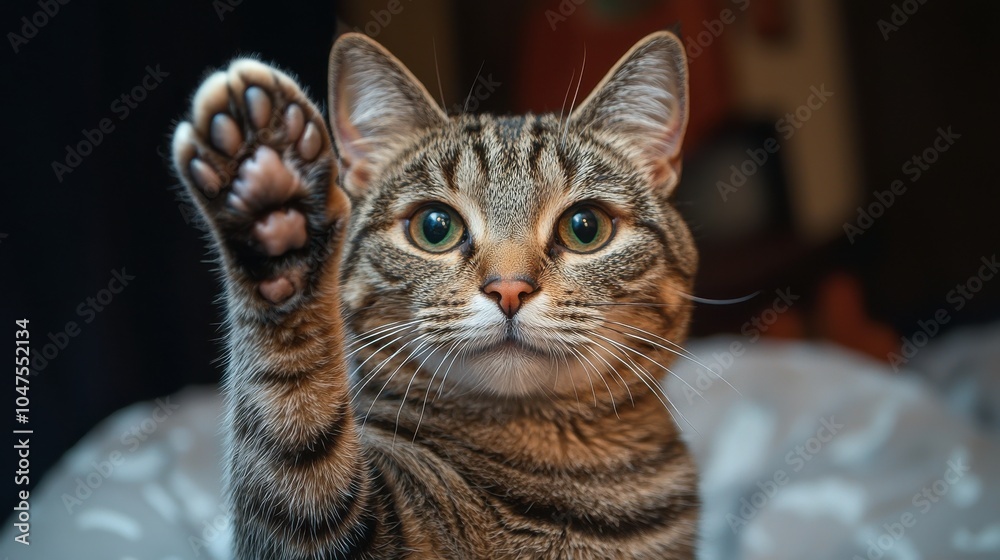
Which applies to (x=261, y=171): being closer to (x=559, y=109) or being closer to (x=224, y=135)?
(x=224, y=135)

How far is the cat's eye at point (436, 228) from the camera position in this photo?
28.2 inches

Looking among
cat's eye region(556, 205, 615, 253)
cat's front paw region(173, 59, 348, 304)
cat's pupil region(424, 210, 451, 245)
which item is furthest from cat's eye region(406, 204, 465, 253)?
cat's front paw region(173, 59, 348, 304)

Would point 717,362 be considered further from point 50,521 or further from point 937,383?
point 50,521

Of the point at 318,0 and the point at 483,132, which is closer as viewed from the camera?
the point at 483,132

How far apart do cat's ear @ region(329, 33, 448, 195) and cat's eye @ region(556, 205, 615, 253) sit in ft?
0.62

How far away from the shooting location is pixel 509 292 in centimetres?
64

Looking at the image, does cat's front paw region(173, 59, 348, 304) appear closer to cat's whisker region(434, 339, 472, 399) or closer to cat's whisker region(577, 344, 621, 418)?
cat's whisker region(434, 339, 472, 399)

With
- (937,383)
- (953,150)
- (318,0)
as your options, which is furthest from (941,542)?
(318,0)

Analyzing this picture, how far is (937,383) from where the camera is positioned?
54.9 inches

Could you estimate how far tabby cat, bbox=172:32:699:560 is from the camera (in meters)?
0.51

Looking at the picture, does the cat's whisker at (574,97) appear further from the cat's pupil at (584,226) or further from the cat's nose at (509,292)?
the cat's nose at (509,292)

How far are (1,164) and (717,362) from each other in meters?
1.10

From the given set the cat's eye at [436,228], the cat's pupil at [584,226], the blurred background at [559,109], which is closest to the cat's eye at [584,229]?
the cat's pupil at [584,226]

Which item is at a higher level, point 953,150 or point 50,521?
point 953,150
